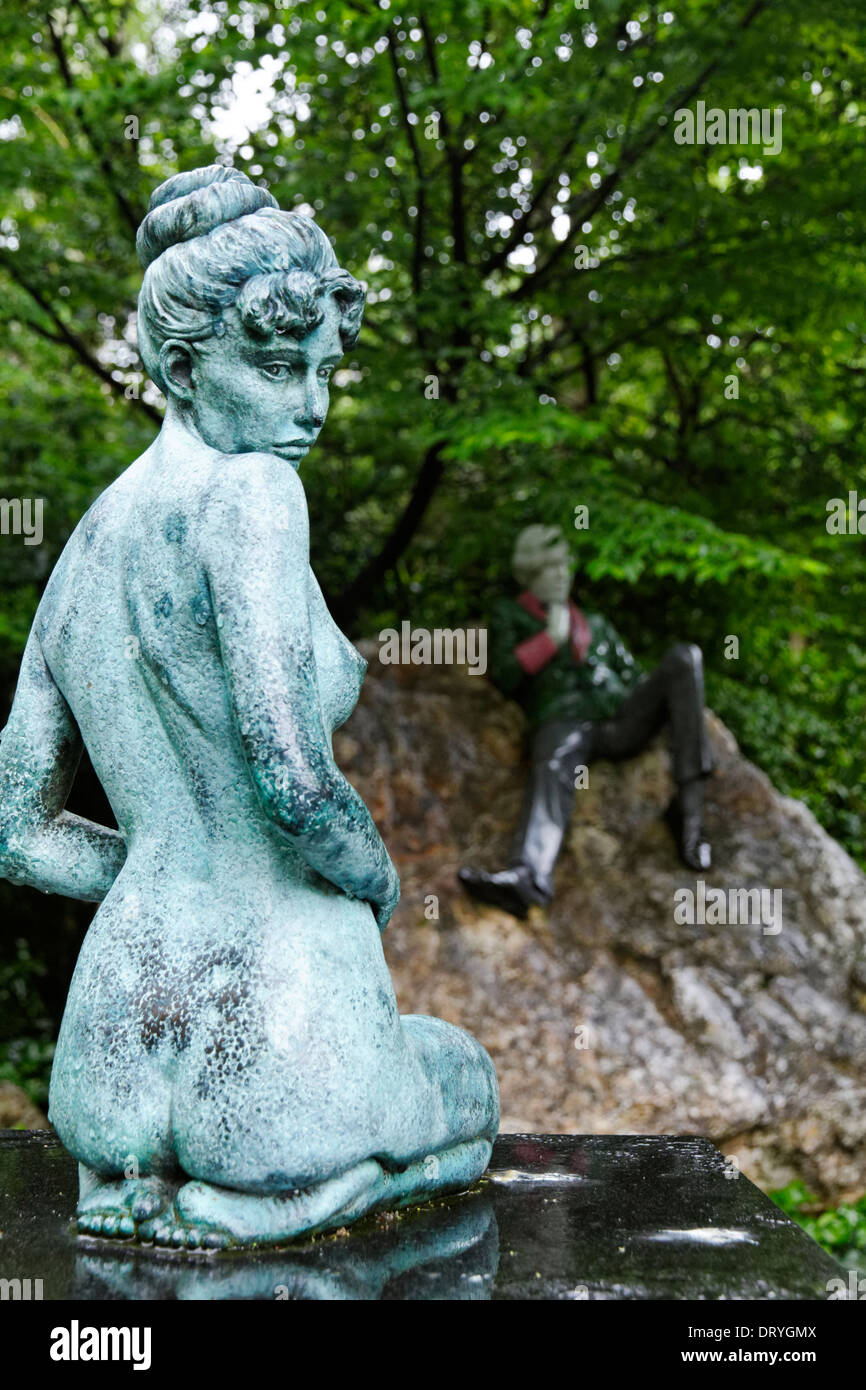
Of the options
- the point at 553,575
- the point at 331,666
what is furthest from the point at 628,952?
the point at 331,666

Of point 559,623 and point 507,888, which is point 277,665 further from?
point 559,623

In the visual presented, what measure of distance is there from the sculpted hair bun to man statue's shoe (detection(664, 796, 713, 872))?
4.92 metres

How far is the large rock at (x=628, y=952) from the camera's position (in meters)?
6.23

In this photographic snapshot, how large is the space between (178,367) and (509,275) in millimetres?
5460

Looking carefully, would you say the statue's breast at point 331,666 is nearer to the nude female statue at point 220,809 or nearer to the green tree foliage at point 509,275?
the nude female statue at point 220,809

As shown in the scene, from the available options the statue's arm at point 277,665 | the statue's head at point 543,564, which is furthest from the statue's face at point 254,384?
the statue's head at point 543,564

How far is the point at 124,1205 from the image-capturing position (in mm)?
2447

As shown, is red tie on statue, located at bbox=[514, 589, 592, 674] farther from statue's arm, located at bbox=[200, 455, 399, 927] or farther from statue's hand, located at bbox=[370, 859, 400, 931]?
statue's arm, located at bbox=[200, 455, 399, 927]

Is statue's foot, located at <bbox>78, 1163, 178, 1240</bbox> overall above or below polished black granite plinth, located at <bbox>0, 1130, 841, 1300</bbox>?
above

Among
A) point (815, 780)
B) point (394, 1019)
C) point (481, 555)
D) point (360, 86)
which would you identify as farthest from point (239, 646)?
point (815, 780)

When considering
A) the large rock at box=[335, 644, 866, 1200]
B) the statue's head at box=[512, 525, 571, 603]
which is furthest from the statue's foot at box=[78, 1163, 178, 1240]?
the statue's head at box=[512, 525, 571, 603]

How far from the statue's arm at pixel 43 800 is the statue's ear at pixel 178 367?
0.56 metres

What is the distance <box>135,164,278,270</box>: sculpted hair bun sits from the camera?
2.58 meters
